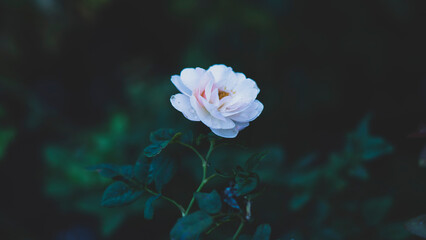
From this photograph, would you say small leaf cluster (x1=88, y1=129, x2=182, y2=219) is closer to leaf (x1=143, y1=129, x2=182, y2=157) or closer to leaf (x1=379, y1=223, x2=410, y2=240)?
leaf (x1=143, y1=129, x2=182, y2=157)

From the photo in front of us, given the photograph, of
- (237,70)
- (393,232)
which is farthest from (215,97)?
(237,70)

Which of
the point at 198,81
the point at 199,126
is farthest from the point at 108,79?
the point at 198,81

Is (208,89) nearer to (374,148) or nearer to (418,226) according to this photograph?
(418,226)

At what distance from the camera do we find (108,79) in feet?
9.04

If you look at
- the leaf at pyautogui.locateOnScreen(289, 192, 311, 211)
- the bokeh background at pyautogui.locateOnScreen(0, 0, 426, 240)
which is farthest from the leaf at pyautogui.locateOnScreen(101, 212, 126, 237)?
the leaf at pyautogui.locateOnScreen(289, 192, 311, 211)

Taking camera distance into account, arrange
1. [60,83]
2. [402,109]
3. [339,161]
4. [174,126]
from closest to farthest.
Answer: [339,161] → [174,126] → [402,109] → [60,83]

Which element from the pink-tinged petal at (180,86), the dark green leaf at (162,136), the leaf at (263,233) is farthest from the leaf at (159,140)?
the leaf at (263,233)

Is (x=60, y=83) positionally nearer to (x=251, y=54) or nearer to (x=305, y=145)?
(x=251, y=54)

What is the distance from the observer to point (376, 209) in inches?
49.6

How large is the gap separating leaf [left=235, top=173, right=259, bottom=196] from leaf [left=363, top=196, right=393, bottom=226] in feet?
2.19

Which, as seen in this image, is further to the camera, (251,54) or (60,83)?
(60,83)

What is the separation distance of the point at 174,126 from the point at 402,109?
1243 mm

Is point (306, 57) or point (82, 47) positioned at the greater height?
point (82, 47)

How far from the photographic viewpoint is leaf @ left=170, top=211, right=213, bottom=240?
2.28 ft
